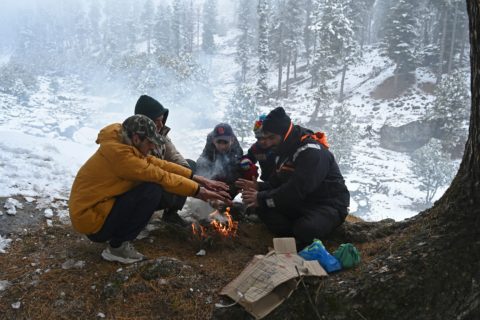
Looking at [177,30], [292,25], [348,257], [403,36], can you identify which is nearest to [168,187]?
[348,257]

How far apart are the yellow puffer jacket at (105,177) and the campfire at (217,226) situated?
3.88ft

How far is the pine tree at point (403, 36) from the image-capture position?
39250 millimetres

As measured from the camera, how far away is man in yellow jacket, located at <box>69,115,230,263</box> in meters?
3.25

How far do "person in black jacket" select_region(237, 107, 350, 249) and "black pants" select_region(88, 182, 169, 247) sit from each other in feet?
4.06

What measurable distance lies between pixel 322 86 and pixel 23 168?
34.7 m

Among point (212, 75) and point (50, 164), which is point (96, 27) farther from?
point (50, 164)

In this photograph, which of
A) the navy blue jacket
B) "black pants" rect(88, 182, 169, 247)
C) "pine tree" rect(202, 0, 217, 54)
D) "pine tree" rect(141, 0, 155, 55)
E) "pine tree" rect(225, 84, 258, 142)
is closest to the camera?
"black pants" rect(88, 182, 169, 247)

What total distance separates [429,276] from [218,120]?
134 ft

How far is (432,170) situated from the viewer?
27.3 m

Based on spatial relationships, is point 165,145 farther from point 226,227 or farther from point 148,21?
point 148,21

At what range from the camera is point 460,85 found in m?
31.5

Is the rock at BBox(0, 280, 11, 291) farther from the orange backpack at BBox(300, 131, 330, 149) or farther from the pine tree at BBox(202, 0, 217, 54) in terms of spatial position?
the pine tree at BBox(202, 0, 217, 54)

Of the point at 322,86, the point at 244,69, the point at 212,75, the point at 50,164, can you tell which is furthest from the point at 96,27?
the point at 50,164

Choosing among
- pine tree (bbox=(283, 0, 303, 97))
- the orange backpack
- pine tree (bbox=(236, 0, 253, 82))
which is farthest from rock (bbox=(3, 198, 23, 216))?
pine tree (bbox=(236, 0, 253, 82))
